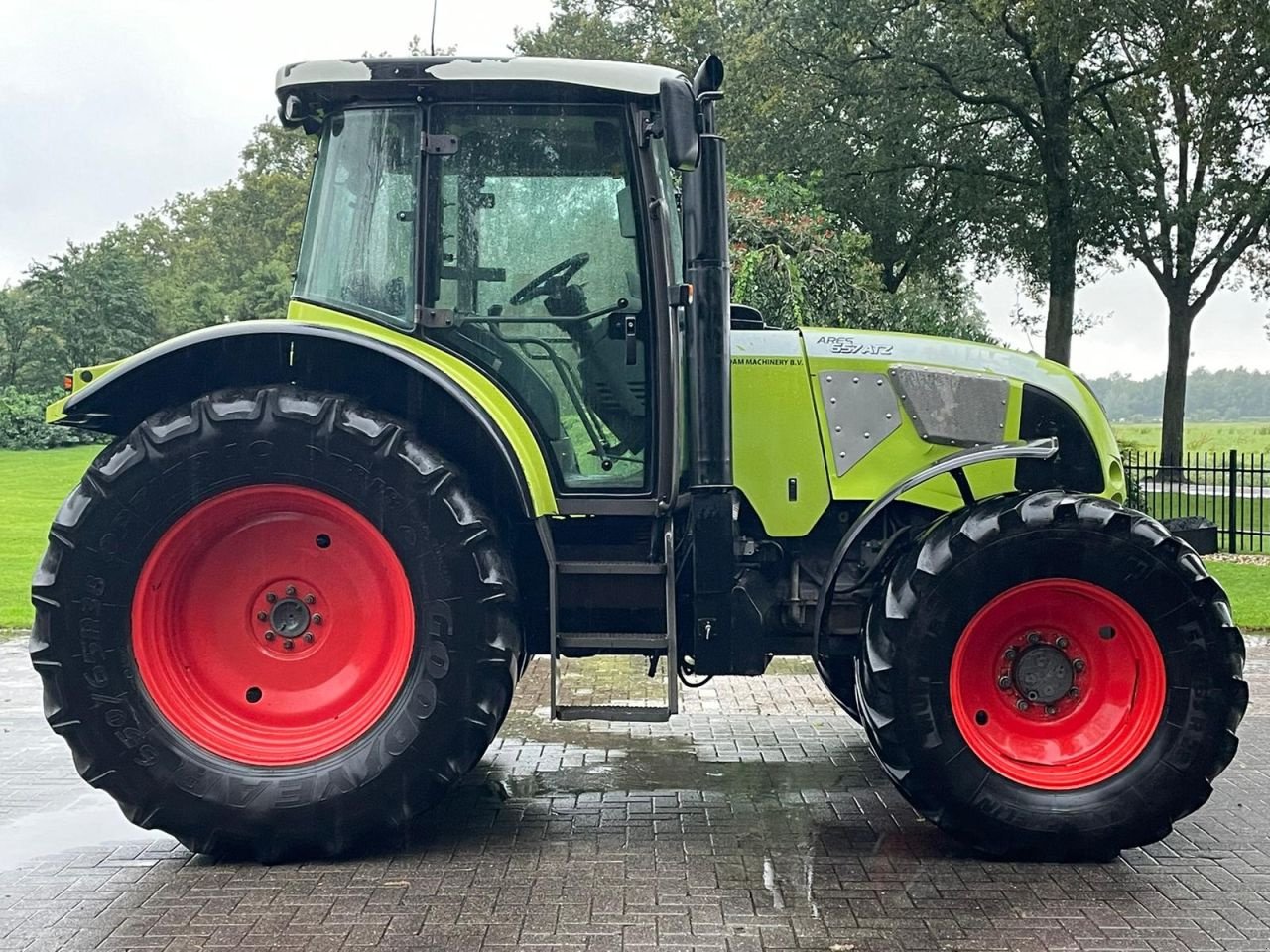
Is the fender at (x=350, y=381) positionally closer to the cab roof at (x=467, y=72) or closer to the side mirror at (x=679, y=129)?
the cab roof at (x=467, y=72)

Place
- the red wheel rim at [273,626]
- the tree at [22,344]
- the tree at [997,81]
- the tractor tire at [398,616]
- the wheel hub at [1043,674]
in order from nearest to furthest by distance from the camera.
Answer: the tractor tire at [398,616] → the red wheel rim at [273,626] → the wheel hub at [1043,674] → the tree at [997,81] → the tree at [22,344]

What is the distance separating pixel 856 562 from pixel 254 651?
2.42 metres

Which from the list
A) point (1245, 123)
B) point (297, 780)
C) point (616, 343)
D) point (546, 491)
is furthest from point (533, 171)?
point (1245, 123)

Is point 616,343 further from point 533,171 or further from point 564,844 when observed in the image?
point 564,844

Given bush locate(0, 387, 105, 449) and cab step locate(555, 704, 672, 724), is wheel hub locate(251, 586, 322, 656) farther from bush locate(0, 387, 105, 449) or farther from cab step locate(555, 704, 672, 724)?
bush locate(0, 387, 105, 449)

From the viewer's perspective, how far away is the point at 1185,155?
2464 cm

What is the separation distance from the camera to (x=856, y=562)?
5246mm

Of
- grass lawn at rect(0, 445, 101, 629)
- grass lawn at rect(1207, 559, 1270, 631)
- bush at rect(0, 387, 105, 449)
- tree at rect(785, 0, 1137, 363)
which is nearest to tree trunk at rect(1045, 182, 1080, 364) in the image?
tree at rect(785, 0, 1137, 363)

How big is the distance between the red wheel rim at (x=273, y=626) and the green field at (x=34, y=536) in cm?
667

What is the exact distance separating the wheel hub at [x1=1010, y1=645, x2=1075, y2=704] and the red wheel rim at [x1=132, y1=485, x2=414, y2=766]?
7.58ft

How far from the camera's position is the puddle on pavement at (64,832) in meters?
4.78

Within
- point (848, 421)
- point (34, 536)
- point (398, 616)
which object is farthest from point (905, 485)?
point (34, 536)

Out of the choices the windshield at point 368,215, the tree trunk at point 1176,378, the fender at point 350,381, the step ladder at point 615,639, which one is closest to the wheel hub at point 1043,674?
the step ladder at point 615,639

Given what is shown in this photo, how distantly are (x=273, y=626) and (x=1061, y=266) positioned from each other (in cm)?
2095
